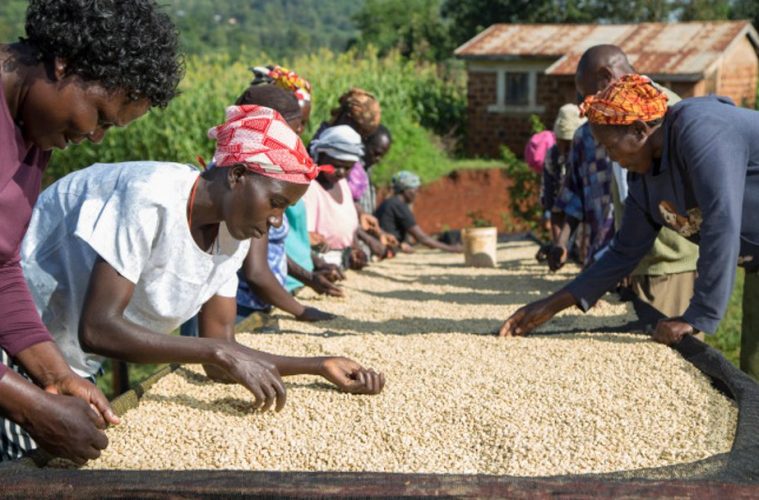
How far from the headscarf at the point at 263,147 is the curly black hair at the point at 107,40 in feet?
1.41

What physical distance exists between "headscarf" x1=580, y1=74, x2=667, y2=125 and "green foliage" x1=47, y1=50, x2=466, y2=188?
10210 millimetres

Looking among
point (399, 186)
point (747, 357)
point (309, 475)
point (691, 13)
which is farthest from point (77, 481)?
point (691, 13)

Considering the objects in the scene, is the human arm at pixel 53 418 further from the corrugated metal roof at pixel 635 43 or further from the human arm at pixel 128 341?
the corrugated metal roof at pixel 635 43

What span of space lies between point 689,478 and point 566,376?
1224 mm

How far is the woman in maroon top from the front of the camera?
1955 mm

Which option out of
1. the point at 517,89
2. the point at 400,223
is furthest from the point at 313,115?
the point at 517,89

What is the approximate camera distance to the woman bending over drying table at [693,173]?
2.99 m

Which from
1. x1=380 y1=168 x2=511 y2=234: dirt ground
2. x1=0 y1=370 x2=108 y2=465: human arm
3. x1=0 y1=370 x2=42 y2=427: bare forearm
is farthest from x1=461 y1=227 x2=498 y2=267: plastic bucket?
x1=380 y1=168 x2=511 y2=234: dirt ground

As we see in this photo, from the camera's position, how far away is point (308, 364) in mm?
2807

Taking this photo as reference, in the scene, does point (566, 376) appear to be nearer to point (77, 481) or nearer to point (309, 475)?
point (309, 475)

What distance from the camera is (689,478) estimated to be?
1905 mm

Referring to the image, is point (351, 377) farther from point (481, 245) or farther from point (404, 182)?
point (404, 182)

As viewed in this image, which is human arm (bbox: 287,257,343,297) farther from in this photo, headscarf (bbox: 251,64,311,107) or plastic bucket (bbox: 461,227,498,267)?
plastic bucket (bbox: 461,227,498,267)

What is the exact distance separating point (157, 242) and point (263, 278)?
1256mm
